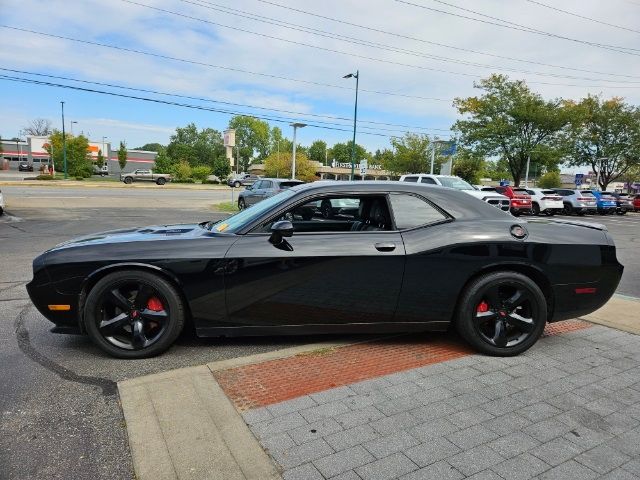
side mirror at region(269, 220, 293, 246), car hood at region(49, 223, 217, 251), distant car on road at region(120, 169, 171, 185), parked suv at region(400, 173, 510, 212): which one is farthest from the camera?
distant car on road at region(120, 169, 171, 185)

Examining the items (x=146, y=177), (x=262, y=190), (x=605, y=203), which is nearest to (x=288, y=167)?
(x=146, y=177)

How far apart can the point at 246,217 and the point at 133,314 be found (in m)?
1.19

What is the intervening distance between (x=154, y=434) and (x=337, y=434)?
1035 millimetres

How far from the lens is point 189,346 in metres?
3.91

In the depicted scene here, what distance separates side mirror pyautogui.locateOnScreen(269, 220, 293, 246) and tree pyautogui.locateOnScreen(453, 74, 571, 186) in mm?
35262

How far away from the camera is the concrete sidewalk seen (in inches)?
92.6

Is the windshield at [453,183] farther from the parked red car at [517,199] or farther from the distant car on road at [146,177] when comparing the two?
the distant car on road at [146,177]

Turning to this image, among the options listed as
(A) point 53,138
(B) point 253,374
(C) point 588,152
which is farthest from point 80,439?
(A) point 53,138

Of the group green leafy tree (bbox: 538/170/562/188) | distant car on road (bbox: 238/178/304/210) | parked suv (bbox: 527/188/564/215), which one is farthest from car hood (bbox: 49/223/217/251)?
green leafy tree (bbox: 538/170/562/188)

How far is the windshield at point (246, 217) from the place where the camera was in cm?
381

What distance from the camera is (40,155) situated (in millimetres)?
90125

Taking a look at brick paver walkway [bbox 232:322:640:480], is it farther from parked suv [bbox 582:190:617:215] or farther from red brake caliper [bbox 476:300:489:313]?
parked suv [bbox 582:190:617:215]

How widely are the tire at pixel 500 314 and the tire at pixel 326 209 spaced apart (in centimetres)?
139

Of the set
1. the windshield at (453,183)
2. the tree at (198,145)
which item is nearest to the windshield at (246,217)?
the windshield at (453,183)
